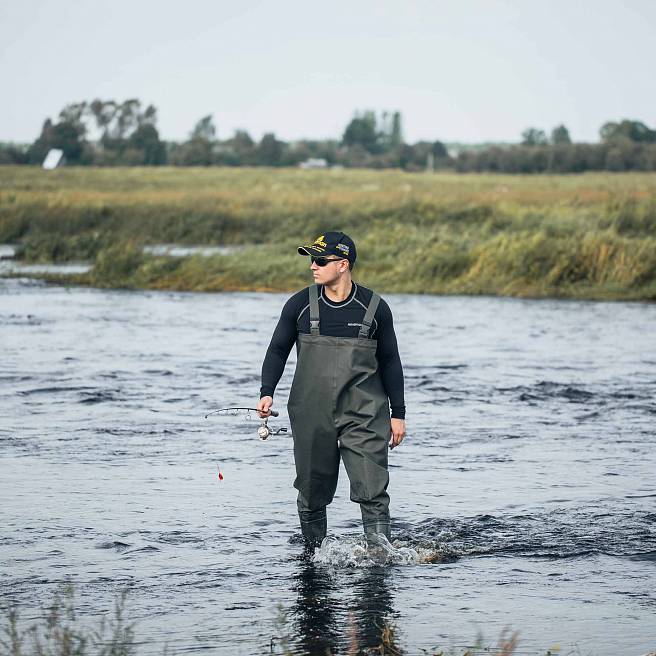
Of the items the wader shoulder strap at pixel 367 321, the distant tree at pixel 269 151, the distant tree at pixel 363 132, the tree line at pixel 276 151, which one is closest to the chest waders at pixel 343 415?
the wader shoulder strap at pixel 367 321

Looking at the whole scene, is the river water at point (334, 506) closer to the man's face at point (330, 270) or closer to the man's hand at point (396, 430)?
the man's hand at point (396, 430)

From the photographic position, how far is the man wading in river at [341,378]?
7.60 m

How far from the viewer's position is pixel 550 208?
124 ft

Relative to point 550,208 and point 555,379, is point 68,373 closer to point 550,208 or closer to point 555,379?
point 555,379

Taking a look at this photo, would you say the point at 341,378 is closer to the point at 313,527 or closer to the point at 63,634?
the point at 313,527

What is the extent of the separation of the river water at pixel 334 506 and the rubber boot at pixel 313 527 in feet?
0.36

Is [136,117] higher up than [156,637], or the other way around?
[136,117]

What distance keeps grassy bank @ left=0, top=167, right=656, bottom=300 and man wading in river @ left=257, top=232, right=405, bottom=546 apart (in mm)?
19280

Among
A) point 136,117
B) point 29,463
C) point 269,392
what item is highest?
point 136,117

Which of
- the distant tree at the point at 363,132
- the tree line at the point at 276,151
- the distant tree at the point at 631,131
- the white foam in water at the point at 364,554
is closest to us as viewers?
the white foam in water at the point at 364,554

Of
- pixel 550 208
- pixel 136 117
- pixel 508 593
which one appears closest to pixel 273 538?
pixel 508 593

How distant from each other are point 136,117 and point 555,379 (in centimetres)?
10875

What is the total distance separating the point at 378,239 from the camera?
30953 millimetres

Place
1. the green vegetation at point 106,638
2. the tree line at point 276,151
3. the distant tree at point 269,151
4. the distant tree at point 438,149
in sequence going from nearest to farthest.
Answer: the green vegetation at point 106,638
the tree line at point 276,151
the distant tree at point 269,151
the distant tree at point 438,149
